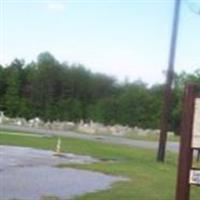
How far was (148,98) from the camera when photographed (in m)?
69.9

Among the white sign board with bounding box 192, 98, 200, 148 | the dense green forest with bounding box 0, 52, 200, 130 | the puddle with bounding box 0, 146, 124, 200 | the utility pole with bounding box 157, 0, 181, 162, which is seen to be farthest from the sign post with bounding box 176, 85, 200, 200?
the dense green forest with bounding box 0, 52, 200, 130

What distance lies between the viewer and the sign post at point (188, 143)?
998 centimetres

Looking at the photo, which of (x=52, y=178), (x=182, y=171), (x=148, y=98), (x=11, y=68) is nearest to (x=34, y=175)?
(x=52, y=178)

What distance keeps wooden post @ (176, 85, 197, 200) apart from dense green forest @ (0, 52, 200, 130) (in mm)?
52569

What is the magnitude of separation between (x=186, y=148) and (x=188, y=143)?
0.08 m

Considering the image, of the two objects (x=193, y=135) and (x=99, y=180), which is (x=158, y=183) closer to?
(x=99, y=180)

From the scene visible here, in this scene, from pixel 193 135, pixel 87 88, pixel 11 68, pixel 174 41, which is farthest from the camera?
pixel 11 68

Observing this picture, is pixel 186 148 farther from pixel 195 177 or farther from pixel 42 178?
pixel 42 178

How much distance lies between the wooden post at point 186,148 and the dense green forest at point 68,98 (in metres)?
52.6

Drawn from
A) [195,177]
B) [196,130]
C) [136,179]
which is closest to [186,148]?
[196,130]

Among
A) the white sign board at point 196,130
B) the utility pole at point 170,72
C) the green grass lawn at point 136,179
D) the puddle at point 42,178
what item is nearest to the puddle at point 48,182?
the puddle at point 42,178

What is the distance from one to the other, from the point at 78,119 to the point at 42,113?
374 cm

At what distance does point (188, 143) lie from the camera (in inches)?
393

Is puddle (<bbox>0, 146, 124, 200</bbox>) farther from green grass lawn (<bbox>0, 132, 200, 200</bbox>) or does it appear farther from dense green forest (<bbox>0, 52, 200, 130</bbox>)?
dense green forest (<bbox>0, 52, 200, 130</bbox>)
